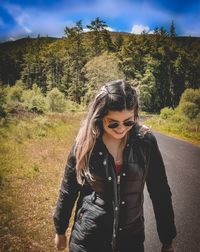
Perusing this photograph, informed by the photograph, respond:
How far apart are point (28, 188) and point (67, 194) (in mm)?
5763

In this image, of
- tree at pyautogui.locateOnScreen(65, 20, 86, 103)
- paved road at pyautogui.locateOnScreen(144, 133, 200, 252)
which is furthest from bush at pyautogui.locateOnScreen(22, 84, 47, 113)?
tree at pyautogui.locateOnScreen(65, 20, 86, 103)

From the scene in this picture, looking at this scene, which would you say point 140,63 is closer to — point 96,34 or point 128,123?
point 96,34

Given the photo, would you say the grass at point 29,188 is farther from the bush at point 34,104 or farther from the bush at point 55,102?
the bush at point 55,102

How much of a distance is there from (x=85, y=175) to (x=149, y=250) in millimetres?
3054

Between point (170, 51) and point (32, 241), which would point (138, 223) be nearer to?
point (32, 241)

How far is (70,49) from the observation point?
6631 centimetres

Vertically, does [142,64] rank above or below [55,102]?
above

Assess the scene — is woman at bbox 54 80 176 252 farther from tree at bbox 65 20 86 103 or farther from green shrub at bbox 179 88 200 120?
tree at bbox 65 20 86 103

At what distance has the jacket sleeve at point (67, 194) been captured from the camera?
6.32 feet

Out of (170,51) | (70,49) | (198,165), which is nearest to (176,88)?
(170,51)

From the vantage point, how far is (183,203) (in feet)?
20.4

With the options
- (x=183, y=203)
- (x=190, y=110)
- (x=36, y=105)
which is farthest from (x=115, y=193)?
(x=190, y=110)

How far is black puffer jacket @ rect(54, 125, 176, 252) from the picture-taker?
1.78 metres

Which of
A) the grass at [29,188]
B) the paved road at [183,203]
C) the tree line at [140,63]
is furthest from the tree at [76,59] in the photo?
the paved road at [183,203]
